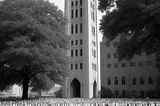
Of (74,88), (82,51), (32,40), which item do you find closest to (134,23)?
(32,40)

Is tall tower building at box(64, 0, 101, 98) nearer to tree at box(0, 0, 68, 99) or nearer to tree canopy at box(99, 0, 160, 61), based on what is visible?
tree at box(0, 0, 68, 99)

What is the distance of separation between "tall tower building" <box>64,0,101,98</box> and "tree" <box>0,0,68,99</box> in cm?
2661

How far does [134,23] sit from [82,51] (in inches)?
1499

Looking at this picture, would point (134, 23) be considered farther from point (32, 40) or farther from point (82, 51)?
point (82, 51)

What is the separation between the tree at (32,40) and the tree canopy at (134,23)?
25.3ft

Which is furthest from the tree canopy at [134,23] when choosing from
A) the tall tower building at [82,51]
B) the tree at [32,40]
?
the tall tower building at [82,51]

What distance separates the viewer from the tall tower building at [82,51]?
6156 cm

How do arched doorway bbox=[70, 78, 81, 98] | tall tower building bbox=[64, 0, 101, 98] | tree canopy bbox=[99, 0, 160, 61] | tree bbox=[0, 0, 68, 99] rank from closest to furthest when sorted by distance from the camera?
tree canopy bbox=[99, 0, 160, 61] < tree bbox=[0, 0, 68, 99] < tall tower building bbox=[64, 0, 101, 98] < arched doorway bbox=[70, 78, 81, 98]

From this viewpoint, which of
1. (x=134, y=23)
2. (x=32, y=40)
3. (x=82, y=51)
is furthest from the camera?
(x=82, y=51)

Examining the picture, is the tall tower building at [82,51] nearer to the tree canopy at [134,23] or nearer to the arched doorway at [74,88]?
the arched doorway at [74,88]

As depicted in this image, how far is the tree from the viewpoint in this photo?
91.1 feet

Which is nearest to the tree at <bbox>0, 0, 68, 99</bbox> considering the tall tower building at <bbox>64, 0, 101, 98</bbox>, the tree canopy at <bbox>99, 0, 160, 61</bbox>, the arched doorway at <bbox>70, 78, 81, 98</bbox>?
the tree canopy at <bbox>99, 0, 160, 61</bbox>

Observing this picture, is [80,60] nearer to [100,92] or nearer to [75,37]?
[75,37]

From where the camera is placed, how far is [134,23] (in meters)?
25.9
